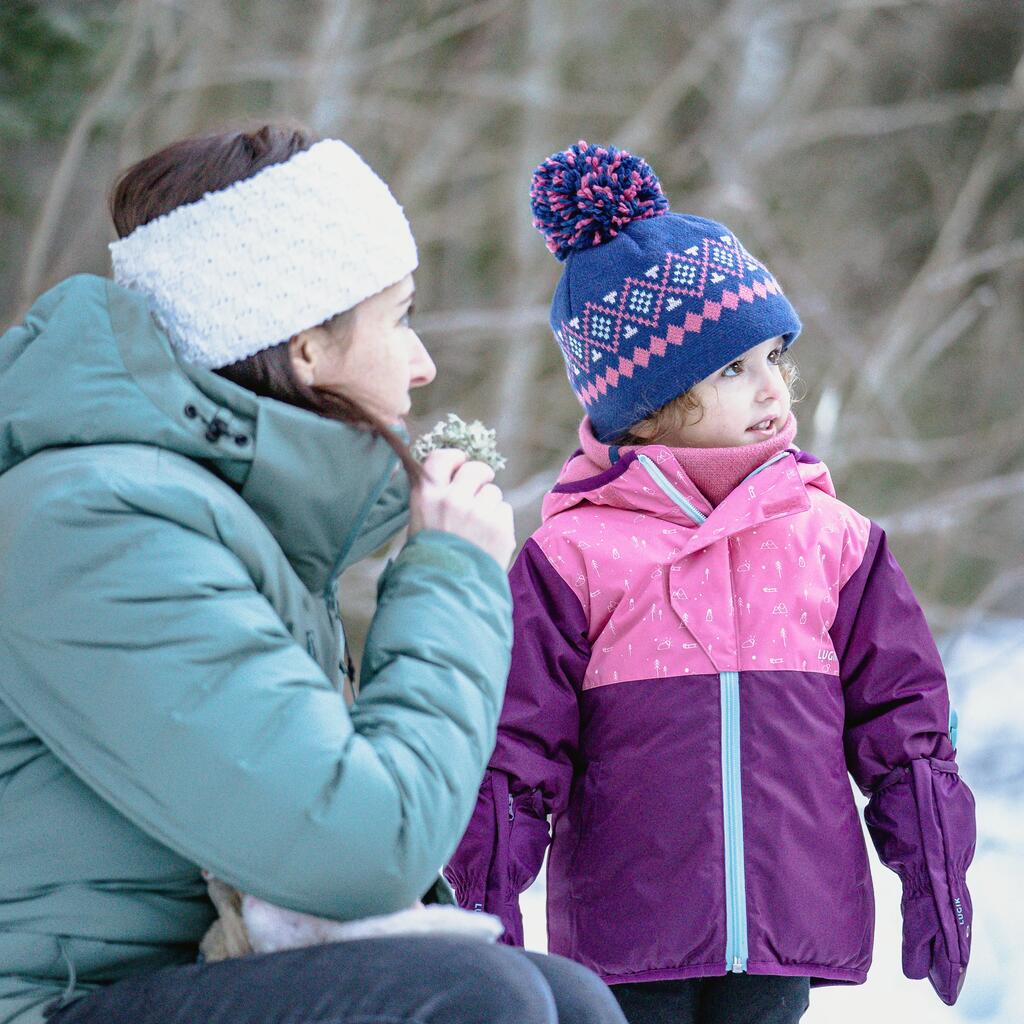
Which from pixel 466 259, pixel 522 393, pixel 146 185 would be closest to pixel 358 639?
pixel 522 393

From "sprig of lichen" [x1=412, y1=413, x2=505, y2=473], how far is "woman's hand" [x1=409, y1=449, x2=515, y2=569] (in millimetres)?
100

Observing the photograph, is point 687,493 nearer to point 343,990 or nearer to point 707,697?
point 707,697

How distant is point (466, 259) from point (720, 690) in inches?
169

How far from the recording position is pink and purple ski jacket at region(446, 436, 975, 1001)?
1.82m

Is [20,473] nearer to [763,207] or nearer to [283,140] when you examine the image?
[283,140]

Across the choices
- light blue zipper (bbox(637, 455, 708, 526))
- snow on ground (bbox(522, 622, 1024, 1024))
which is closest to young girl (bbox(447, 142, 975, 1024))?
light blue zipper (bbox(637, 455, 708, 526))

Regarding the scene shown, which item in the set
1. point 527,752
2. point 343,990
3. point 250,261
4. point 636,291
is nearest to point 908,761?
point 527,752

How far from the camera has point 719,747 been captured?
6.08ft

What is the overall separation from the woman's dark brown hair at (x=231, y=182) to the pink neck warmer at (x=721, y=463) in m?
0.66

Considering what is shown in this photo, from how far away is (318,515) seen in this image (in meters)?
1.39

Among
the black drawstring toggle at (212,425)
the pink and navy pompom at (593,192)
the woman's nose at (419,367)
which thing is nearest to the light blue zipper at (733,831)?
the woman's nose at (419,367)

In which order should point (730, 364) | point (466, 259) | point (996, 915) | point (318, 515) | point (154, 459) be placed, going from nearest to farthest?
1. point (154, 459)
2. point (318, 515)
3. point (730, 364)
4. point (996, 915)
5. point (466, 259)

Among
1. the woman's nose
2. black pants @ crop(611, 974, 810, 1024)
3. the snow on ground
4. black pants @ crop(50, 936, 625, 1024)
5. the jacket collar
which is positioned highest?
the woman's nose

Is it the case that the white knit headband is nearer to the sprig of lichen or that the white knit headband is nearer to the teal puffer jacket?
the teal puffer jacket
